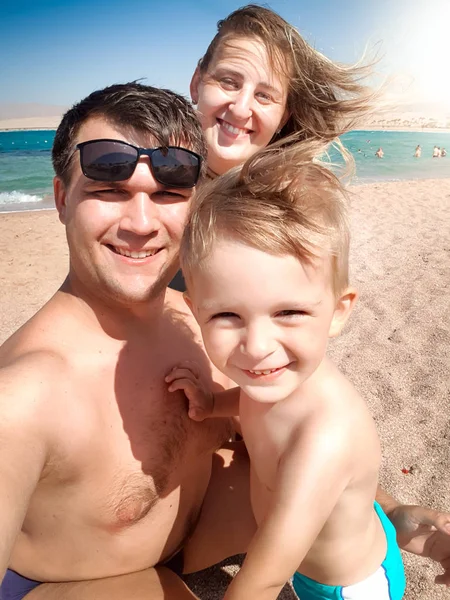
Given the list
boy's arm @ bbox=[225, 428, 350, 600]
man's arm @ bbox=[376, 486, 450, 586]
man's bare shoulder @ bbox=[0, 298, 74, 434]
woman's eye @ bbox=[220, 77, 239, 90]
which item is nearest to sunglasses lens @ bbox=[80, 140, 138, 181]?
man's bare shoulder @ bbox=[0, 298, 74, 434]

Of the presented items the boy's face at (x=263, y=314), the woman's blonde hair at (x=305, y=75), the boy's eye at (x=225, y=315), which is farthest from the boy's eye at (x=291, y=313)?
the woman's blonde hair at (x=305, y=75)

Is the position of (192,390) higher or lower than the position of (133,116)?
lower

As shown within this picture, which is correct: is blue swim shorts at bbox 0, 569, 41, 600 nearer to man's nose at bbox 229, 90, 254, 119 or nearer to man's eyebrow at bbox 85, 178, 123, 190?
man's eyebrow at bbox 85, 178, 123, 190

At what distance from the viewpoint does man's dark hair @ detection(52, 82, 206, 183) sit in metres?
1.90

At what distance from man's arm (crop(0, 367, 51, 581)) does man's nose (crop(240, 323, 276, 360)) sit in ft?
2.21

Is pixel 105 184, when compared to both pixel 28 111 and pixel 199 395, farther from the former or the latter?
pixel 28 111

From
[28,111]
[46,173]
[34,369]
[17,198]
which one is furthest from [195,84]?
[28,111]

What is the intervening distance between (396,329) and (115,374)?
12.5 ft

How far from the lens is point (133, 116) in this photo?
1.90 metres

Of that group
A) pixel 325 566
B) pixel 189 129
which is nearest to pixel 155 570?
pixel 325 566

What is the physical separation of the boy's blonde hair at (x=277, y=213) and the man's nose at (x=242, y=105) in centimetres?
150

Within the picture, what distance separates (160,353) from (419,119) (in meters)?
87.6

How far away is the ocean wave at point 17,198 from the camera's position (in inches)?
640

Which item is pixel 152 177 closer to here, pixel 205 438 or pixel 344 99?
pixel 205 438
